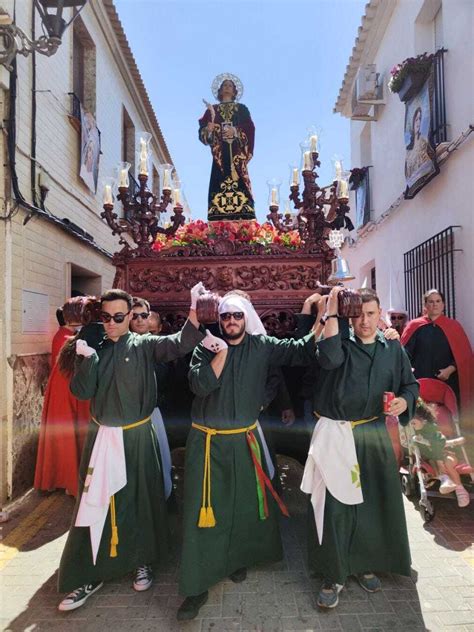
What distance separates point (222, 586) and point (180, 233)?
11.9 feet

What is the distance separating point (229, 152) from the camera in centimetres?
593

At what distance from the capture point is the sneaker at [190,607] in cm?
274

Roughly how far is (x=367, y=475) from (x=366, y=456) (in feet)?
0.43

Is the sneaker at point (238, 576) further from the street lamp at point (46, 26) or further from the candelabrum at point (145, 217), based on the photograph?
the street lamp at point (46, 26)

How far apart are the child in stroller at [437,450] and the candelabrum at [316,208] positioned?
6.68 ft

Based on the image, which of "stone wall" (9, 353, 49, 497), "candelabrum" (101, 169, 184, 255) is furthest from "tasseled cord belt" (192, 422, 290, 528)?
"stone wall" (9, 353, 49, 497)

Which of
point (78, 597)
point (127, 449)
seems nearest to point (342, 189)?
point (127, 449)

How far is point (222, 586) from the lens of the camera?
3105mm

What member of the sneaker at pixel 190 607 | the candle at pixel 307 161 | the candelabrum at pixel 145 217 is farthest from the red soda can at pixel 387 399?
the candelabrum at pixel 145 217

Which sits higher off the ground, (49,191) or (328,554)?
(49,191)

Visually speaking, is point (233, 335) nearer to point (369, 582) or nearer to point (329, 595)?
point (329, 595)

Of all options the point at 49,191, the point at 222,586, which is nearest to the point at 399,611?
the point at 222,586

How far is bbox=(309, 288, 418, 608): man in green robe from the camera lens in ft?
9.68

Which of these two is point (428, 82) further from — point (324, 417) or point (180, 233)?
point (324, 417)
